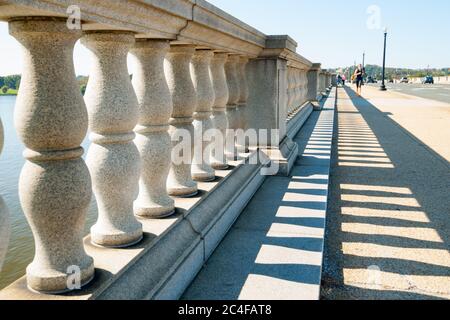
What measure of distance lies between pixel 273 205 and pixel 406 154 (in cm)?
494

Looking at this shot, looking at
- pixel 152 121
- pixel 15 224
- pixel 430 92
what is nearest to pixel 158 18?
pixel 152 121

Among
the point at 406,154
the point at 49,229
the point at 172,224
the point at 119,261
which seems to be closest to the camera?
the point at 49,229

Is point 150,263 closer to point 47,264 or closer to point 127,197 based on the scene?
point 127,197

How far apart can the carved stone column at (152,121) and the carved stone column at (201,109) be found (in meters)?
0.81

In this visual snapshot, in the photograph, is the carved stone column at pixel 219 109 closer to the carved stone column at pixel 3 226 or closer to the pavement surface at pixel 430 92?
the carved stone column at pixel 3 226

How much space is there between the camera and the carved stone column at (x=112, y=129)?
2.15 metres

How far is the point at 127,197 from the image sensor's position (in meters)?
2.29

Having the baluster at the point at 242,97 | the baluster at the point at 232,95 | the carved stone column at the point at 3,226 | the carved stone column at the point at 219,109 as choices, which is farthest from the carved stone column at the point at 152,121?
the baluster at the point at 242,97

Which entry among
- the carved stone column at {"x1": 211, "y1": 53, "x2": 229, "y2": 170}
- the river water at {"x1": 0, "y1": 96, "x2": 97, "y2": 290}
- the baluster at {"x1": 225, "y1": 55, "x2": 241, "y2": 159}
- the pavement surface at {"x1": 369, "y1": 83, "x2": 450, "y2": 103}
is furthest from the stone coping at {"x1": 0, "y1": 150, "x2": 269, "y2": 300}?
the pavement surface at {"x1": 369, "y1": 83, "x2": 450, "y2": 103}

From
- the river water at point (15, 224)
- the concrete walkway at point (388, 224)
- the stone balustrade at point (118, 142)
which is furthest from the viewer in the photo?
the river water at point (15, 224)

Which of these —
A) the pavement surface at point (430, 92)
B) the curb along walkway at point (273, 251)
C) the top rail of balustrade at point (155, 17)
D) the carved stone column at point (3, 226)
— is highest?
the top rail of balustrade at point (155, 17)

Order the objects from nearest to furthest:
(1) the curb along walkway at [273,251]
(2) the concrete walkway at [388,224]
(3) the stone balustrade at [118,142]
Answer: (3) the stone balustrade at [118,142]
(1) the curb along walkway at [273,251]
(2) the concrete walkway at [388,224]

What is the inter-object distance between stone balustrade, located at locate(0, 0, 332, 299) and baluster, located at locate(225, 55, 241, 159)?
0.81m
